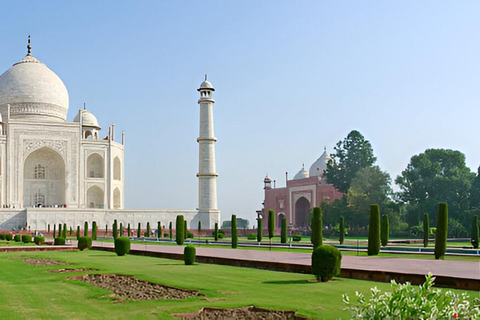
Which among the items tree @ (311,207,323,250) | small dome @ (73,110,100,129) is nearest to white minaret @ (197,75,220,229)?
small dome @ (73,110,100,129)

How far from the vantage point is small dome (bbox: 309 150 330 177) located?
1868 inches

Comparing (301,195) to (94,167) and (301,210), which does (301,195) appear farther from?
(94,167)

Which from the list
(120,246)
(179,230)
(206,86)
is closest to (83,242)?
(179,230)

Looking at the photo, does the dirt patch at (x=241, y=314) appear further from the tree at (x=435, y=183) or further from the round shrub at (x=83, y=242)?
the tree at (x=435, y=183)

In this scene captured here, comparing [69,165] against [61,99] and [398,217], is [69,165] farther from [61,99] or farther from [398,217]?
[398,217]

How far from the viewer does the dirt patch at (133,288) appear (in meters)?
7.53

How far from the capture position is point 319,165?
157 ft

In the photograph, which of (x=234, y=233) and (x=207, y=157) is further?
(x=207, y=157)

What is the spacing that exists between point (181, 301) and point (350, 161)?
114 ft

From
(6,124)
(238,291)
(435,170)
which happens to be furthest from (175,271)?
(6,124)

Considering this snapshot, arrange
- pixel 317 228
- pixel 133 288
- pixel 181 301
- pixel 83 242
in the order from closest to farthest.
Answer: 1. pixel 181 301
2. pixel 133 288
3. pixel 317 228
4. pixel 83 242

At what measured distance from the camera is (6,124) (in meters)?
37.9

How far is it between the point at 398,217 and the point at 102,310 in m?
29.7

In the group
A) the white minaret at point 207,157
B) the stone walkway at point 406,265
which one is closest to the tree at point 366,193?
the white minaret at point 207,157
